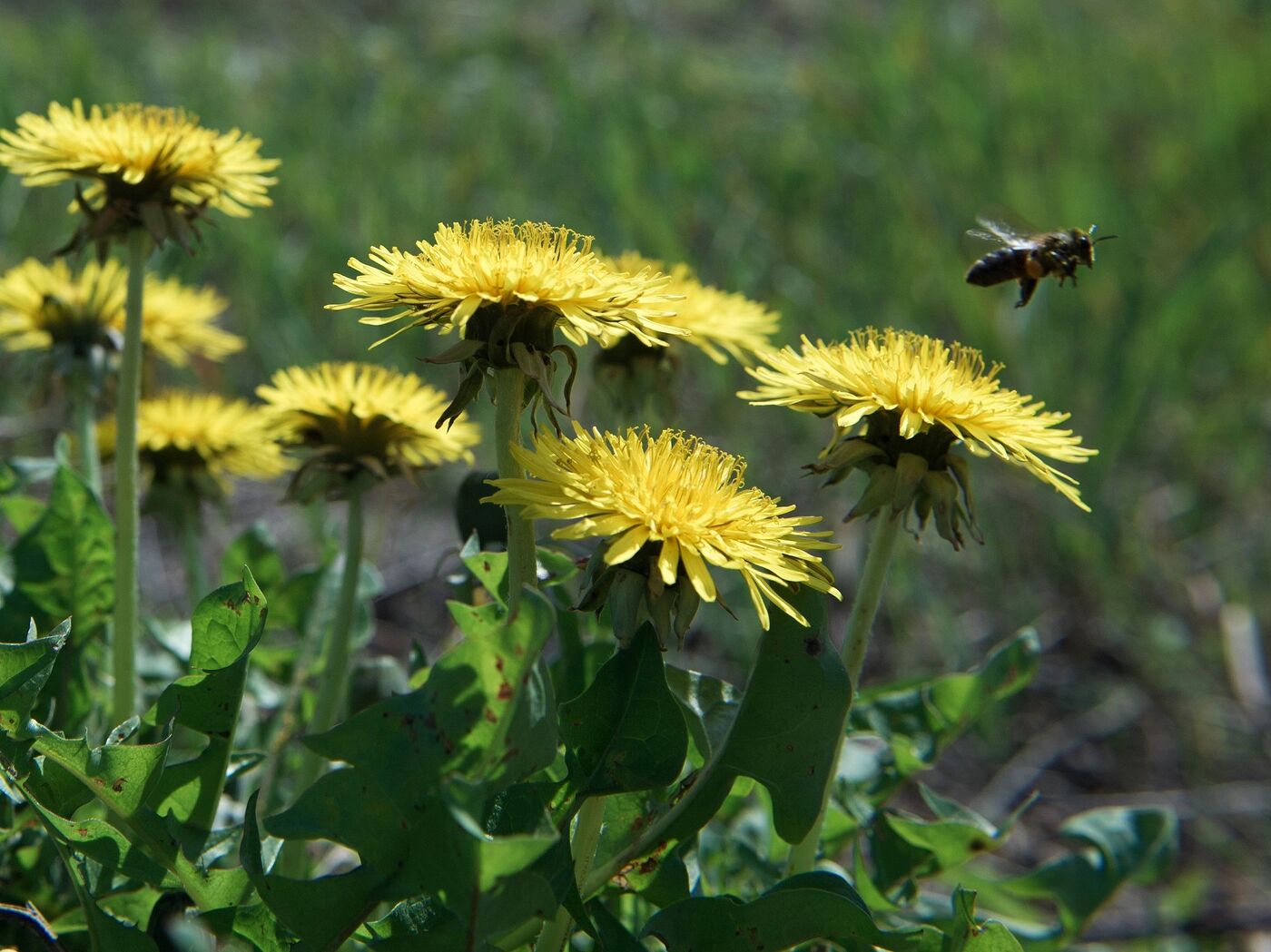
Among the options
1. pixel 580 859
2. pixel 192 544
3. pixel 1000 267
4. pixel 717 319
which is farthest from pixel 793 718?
pixel 192 544

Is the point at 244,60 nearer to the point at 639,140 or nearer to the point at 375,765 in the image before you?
the point at 639,140

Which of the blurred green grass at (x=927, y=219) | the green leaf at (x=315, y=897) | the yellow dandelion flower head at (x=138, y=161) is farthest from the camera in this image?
the blurred green grass at (x=927, y=219)

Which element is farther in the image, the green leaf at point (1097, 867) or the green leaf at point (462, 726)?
the green leaf at point (1097, 867)

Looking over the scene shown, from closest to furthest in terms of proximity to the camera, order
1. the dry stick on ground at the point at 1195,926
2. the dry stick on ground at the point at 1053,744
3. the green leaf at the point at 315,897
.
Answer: the green leaf at the point at 315,897 < the dry stick on ground at the point at 1195,926 < the dry stick on ground at the point at 1053,744

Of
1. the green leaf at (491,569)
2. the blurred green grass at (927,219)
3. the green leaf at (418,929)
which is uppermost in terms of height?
the blurred green grass at (927,219)

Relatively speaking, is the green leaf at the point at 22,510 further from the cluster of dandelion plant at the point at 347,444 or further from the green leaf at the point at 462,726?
the green leaf at the point at 462,726

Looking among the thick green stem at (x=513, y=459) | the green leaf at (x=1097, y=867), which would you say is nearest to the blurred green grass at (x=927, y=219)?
the green leaf at (x=1097, y=867)

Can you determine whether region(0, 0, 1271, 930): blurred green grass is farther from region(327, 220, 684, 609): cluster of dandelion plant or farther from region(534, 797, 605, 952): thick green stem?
region(534, 797, 605, 952): thick green stem

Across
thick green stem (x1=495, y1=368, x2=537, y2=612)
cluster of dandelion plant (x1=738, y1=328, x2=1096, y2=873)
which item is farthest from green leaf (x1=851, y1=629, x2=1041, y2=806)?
thick green stem (x1=495, y1=368, x2=537, y2=612)
